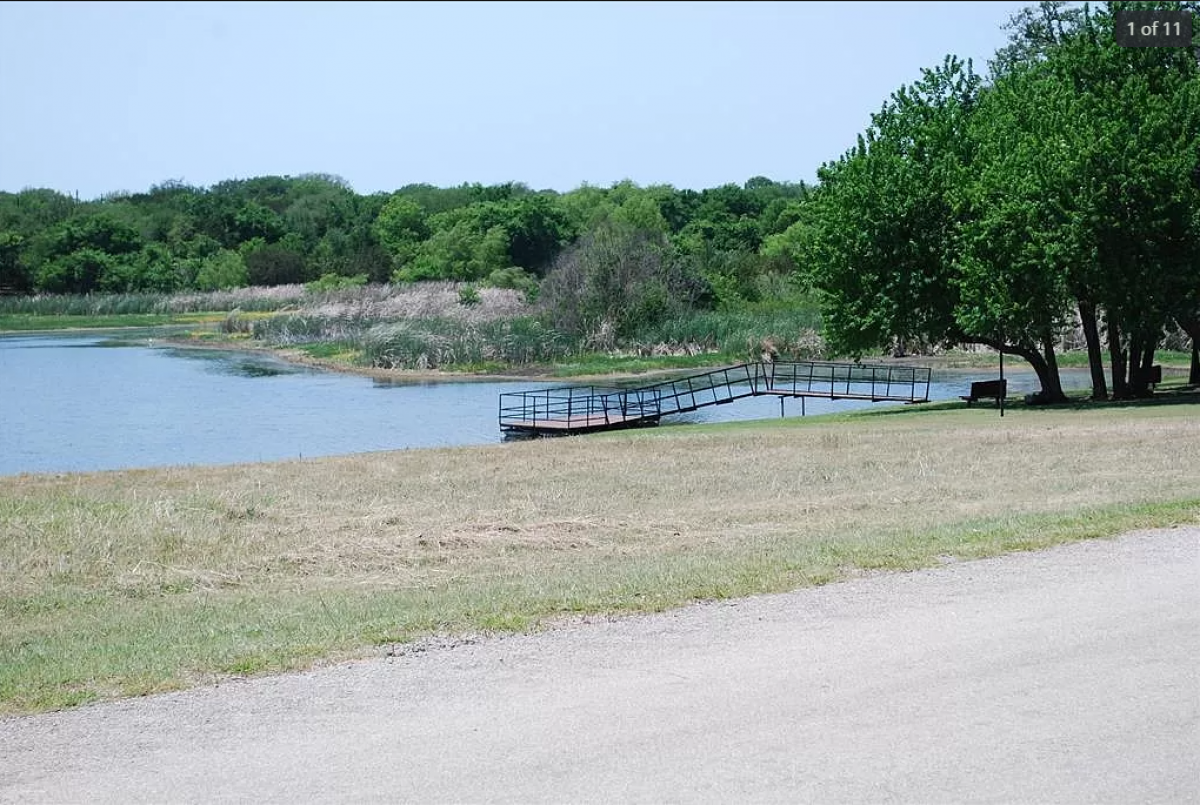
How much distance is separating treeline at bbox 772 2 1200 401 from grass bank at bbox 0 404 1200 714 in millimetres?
8631

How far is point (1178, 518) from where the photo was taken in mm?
15023

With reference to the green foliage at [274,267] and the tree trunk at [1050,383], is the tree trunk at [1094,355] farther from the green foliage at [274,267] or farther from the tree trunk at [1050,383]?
the green foliage at [274,267]

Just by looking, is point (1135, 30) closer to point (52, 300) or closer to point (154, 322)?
point (154, 322)

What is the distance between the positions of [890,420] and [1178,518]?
88.9 ft

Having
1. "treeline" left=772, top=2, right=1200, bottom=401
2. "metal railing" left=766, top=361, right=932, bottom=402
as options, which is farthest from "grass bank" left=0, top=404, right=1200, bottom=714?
"metal railing" left=766, top=361, right=932, bottom=402

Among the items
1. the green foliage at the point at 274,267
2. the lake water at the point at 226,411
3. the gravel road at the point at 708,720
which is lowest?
the lake water at the point at 226,411

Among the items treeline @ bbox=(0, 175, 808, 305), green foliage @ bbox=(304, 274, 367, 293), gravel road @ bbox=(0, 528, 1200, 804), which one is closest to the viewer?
gravel road @ bbox=(0, 528, 1200, 804)

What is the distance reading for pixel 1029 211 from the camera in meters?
41.3

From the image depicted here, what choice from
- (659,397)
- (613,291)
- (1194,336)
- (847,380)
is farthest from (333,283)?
(1194,336)

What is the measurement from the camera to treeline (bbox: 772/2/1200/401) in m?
40.4

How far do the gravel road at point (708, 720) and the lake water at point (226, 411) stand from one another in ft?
102

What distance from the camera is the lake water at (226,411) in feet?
143

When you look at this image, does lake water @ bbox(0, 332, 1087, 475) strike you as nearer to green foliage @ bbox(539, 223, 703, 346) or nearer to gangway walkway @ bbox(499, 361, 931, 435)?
gangway walkway @ bbox(499, 361, 931, 435)

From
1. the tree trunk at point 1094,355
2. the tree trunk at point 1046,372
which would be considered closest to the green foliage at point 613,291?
the tree trunk at point 1046,372
